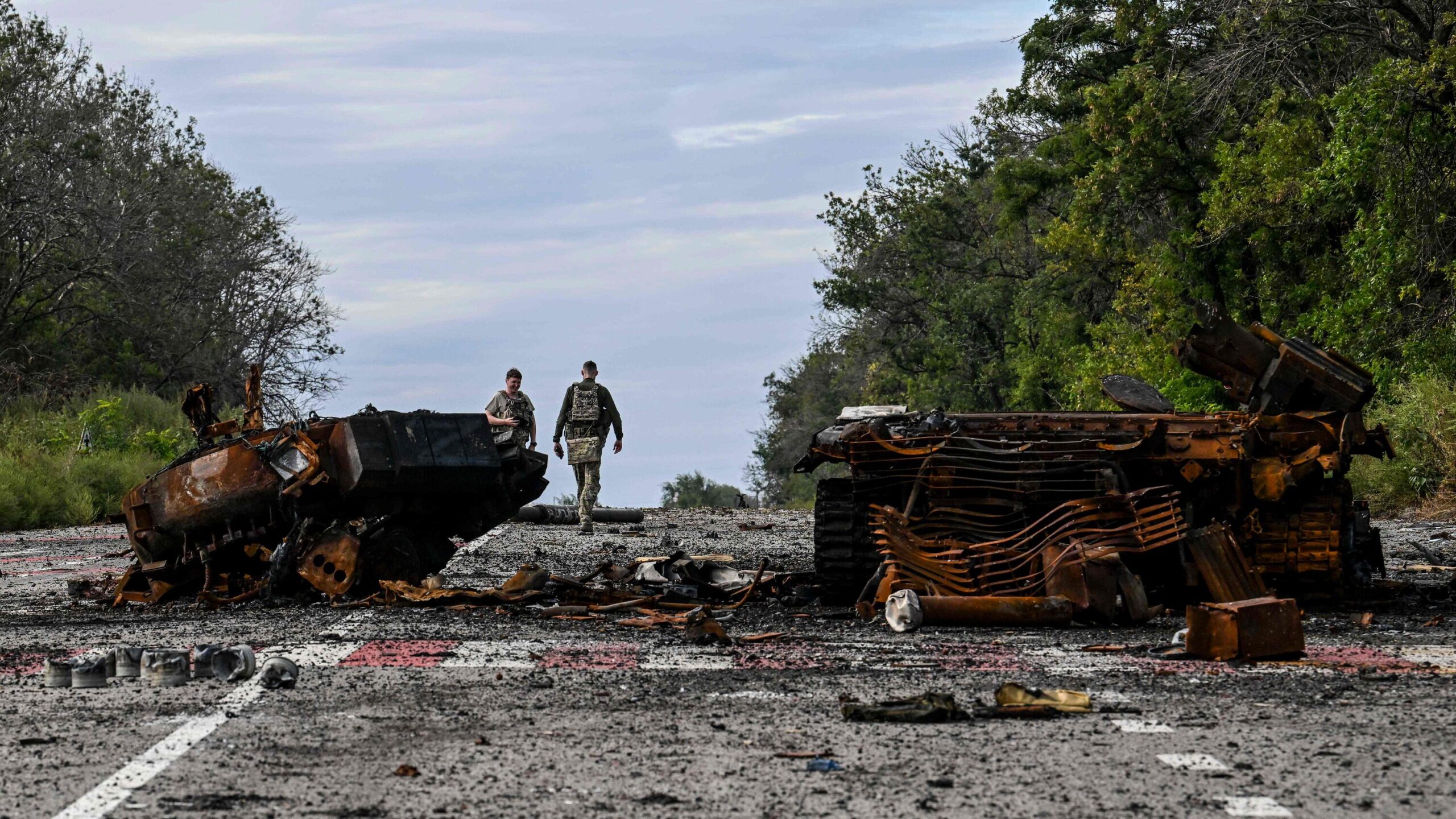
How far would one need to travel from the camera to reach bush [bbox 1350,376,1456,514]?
2431 centimetres

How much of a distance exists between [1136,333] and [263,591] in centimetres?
3048

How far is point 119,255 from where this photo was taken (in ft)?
142

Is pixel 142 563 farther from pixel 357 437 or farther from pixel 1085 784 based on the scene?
pixel 1085 784

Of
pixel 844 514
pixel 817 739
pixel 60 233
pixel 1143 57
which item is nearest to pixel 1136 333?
pixel 1143 57

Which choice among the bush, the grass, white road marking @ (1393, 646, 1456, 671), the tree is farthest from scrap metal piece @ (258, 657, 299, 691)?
the tree

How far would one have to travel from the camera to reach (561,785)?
216 inches

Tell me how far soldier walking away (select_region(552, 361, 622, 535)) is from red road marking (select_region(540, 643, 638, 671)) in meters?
10.6

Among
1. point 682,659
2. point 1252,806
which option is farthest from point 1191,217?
point 1252,806

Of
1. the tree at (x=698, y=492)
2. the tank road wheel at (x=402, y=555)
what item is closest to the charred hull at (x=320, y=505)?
the tank road wheel at (x=402, y=555)

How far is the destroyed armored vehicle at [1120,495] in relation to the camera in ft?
36.3

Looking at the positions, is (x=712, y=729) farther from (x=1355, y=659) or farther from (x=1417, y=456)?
(x=1417, y=456)

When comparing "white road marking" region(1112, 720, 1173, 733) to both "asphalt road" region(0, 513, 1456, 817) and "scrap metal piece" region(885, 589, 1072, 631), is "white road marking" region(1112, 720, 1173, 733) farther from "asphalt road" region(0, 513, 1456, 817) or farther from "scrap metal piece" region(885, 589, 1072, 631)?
"scrap metal piece" region(885, 589, 1072, 631)

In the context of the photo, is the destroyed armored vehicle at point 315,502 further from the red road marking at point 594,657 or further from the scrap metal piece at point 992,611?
the scrap metal piece at point 992,611

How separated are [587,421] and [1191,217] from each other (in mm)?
20703
